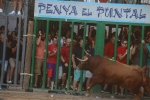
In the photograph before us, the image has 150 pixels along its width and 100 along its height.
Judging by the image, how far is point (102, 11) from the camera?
10.8 m

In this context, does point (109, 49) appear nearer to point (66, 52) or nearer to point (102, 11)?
point (102, 11)

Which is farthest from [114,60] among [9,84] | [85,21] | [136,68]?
[9,84]

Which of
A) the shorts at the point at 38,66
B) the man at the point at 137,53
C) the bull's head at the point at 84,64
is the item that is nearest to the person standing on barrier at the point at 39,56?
the shorts at the point at 38,66

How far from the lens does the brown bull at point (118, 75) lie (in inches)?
404

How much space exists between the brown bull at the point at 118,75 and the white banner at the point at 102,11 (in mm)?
1125

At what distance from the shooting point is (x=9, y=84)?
10828mm

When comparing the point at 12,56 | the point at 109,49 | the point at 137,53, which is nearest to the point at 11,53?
the point at 12,56

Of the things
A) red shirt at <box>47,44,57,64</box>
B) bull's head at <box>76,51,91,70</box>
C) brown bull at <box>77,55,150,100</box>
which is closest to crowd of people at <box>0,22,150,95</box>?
red shirt at <box>47,44,57,64</box>

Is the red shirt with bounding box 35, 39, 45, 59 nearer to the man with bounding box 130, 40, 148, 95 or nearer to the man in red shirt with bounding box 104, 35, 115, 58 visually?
the man in red shirt with bounding box 104, 35, 115, 58

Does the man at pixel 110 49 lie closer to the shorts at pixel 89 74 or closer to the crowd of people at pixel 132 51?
the crowd of people at pixel 132 51

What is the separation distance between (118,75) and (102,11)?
1755mm

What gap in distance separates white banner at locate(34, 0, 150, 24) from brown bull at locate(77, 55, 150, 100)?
112 centimetres

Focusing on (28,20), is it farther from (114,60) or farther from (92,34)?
(114,60)

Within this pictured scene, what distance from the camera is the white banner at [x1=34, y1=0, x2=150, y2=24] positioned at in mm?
10773
